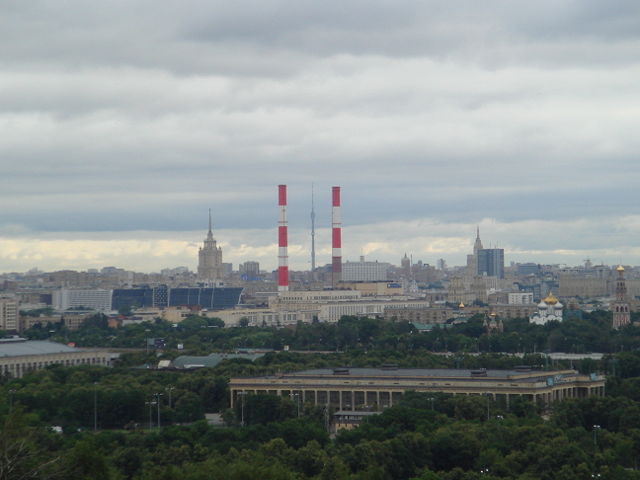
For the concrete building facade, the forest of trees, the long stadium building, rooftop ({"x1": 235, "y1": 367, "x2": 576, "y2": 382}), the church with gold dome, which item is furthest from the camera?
the church with gold dome

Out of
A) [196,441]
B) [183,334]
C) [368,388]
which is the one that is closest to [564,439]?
[196,441]

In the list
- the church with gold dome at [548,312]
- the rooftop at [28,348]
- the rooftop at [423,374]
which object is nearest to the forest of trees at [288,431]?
the rooftop at [423,374]

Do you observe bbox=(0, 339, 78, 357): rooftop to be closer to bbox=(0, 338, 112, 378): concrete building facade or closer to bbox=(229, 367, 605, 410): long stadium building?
bbox=(0, 338, 112, 378): concrete building facade

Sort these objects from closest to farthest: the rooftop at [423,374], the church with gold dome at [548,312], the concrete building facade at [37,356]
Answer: the rooftop at [423,374]
the concrete building facade at [37,356]
the church with gold dome at [548,312]

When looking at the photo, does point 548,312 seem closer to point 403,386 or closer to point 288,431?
point 403,386

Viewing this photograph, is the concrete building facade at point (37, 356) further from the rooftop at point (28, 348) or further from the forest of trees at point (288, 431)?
the forest of trees at point (288, 431)

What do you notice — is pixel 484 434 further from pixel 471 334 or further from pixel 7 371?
pixel 471 334

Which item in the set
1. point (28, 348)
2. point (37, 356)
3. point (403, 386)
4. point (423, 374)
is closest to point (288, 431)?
point (403, 386)

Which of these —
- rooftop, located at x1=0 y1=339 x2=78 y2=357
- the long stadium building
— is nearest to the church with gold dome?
rooftop, located at x1=0 y1=339 x2=78 y2=357
